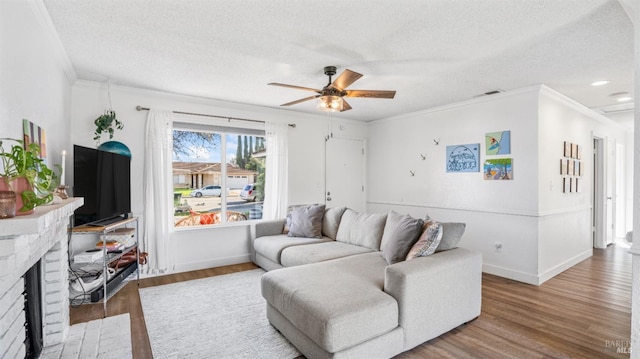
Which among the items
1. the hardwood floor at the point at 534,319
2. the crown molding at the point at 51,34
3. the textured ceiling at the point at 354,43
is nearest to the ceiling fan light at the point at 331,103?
the textured ceiling at the point at 354,43

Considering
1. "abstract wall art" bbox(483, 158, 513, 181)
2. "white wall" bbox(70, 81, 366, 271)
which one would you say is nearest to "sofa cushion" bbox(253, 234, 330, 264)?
"white wall" bbox(70, 81, 366, 271)

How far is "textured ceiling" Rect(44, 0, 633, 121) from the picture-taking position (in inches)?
80.4

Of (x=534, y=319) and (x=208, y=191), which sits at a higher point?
(x=208, y=191)

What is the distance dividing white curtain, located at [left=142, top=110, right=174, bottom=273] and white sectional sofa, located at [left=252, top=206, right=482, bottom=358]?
1883mm

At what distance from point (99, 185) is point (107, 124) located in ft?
2.69

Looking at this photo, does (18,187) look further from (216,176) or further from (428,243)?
(216,176)

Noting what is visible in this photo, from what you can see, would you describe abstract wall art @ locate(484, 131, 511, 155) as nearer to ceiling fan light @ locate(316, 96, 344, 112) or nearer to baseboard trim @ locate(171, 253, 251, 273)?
ceiling fan light @ locate(316, 96, 344, 112)

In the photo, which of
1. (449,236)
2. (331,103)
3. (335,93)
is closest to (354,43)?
(335,93)

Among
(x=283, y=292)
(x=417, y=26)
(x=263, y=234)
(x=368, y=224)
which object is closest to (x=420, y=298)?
(x=283, y=292)

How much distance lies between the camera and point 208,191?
179 inches

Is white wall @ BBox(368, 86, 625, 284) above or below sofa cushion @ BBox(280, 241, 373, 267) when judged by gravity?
above

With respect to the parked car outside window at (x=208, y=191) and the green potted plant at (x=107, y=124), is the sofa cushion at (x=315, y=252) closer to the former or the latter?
the parked car outside window at (x=208, y=191)

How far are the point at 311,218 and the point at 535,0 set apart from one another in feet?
10.6

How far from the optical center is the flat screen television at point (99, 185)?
10.0 ft
